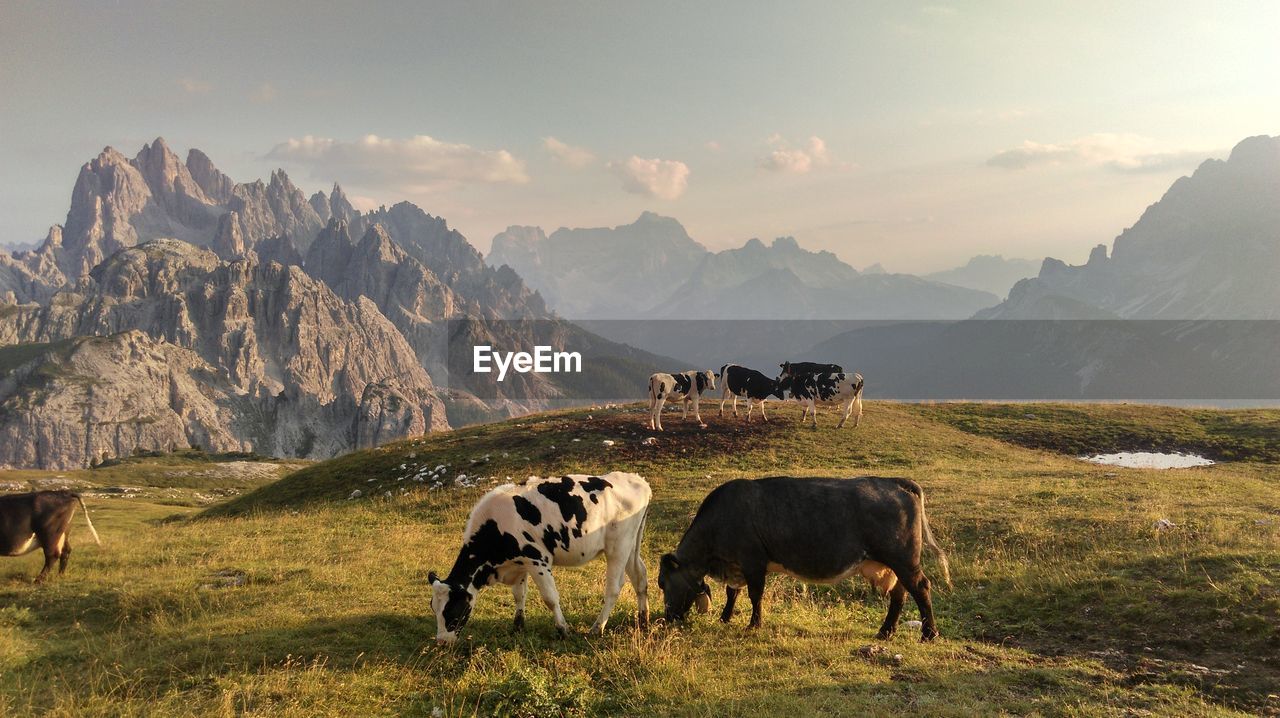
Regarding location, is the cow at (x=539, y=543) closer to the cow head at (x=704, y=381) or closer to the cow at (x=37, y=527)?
the cow at (x=37, y=527)

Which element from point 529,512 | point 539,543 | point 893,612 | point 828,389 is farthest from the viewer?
point 828,389

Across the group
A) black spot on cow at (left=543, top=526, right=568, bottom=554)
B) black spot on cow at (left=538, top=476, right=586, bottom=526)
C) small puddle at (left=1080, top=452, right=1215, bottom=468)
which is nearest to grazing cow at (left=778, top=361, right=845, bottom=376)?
small puddle at (left=1080, top=452, right=1215, bottom=468)

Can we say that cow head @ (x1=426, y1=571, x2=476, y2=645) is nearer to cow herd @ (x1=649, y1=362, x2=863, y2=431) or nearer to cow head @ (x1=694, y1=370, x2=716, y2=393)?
cow herd @ (x1=649, y1=362, x2=863, y2=431)

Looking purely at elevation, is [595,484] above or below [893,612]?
above

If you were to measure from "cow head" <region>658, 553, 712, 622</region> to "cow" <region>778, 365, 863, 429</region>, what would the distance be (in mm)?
26176

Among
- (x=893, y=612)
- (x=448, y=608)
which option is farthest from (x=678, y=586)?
(x=448, y=608)

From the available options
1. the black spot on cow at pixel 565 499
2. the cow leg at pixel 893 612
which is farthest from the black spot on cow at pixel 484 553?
the cow leg at pixel 893 612

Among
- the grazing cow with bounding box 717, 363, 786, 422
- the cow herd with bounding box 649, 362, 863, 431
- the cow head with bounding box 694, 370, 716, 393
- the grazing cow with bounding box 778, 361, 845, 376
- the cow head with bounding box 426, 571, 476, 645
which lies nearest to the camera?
the cow head with bounding box 426, 571, 476, 645

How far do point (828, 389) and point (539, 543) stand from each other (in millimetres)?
29185

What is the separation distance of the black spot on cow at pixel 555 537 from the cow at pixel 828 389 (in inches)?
1100

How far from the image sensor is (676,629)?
11.2 meters

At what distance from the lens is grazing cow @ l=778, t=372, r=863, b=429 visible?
3644 cm

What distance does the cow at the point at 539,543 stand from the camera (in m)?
10.6

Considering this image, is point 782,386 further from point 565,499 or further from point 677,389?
point 565,499
